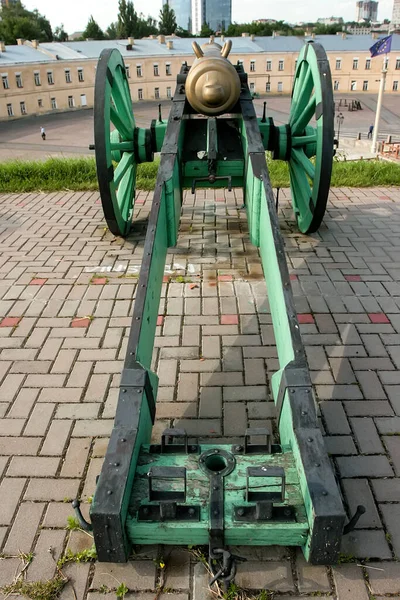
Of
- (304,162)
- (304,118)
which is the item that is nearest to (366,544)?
(304,162)

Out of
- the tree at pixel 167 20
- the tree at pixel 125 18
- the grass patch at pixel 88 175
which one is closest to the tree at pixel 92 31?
the tree at pixel 125 18

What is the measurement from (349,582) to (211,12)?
198 meters

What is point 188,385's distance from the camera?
122 inches

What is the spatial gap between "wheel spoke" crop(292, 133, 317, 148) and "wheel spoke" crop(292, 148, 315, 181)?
7 centimetres

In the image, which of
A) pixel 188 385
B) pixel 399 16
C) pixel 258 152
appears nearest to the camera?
pixel 188 385

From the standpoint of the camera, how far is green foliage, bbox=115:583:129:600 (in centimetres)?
195

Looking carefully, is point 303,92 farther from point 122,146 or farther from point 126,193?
point 126,193

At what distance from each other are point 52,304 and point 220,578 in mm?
2784

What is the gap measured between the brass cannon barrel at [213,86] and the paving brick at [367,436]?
2831 mm

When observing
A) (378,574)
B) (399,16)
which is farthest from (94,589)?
(399,16)

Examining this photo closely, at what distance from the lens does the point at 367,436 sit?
2.69 metres

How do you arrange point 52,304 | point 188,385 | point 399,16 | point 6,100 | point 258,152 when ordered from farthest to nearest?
point 399,16 < point 6,100 < point 52,304 < point 258,152 < point 188,385

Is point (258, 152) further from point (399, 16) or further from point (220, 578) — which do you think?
point (399, 16)

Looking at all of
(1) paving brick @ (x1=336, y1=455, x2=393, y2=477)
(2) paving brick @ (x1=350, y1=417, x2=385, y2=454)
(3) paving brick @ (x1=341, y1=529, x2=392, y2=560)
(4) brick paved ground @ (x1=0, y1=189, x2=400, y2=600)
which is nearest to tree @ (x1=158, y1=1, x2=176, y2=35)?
(4) brick paved ground @ (x1=0, y1=189, x2=400, y2=600)
